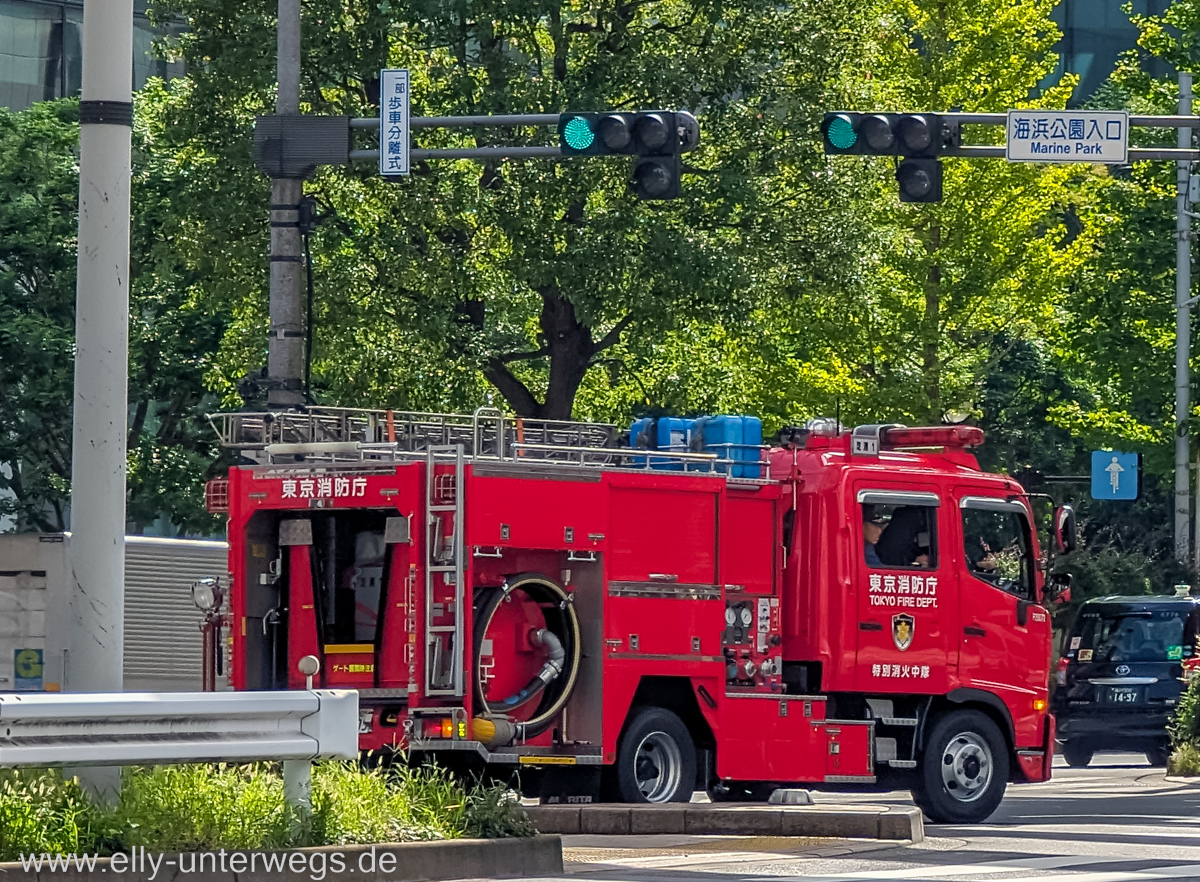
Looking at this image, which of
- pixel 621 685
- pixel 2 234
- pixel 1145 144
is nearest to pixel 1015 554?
pixel 621 685

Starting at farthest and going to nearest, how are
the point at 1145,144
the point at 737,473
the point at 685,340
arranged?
the point at 1145,144, the point at 685,340, the point at 737,473

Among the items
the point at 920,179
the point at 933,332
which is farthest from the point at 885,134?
the point at 933,332

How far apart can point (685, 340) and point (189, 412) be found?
13222mm

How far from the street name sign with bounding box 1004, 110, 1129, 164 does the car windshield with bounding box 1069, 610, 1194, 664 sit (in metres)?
10.4

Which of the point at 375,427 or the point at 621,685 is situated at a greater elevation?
the point at 375,427

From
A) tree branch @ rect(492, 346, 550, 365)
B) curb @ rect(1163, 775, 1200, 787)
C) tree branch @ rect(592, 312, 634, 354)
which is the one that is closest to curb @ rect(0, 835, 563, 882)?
curb @ rect(1163, 775, 1200, 787)

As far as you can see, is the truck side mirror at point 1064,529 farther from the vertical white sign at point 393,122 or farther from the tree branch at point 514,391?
the tree branch at point 514,391

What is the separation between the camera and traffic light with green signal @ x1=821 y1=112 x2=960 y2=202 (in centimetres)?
1944

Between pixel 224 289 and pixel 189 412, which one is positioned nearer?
pixel 224 289

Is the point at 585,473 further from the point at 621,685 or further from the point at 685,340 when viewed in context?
the point at 685,340

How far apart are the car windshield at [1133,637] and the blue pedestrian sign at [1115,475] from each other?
3.84 m

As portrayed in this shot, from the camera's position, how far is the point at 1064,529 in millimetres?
19250

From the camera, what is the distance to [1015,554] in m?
19.8

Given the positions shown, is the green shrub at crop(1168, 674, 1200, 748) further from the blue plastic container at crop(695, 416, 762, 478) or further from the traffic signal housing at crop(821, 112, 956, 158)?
the blue plastic container at crop(695, 416, 762, 478)
